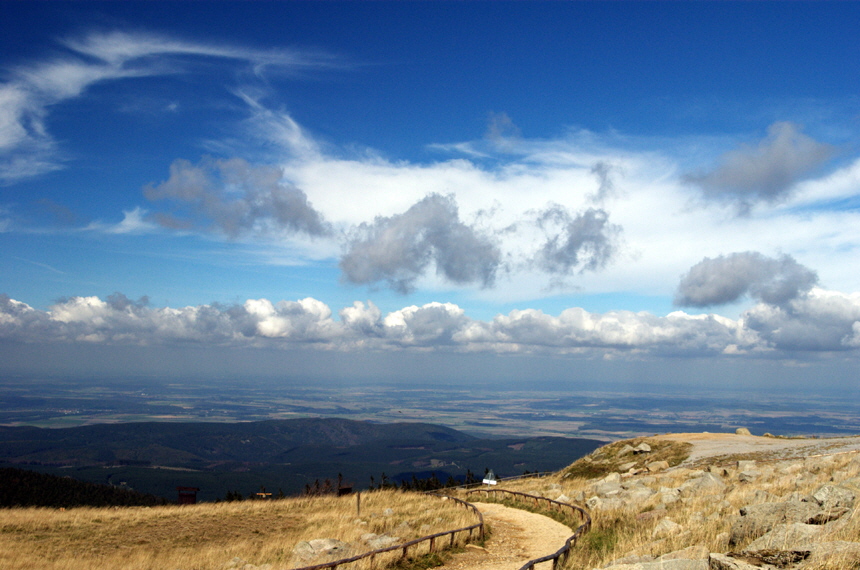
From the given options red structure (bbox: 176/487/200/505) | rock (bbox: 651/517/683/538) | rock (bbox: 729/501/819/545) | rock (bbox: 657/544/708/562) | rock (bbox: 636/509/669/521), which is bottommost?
red structure (bbox: 176/487/200/505)

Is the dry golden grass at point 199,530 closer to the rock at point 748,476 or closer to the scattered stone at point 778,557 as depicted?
the scattered stone at point 778,557

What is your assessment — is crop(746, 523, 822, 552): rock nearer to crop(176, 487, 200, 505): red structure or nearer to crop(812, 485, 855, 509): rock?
crop(812, 485, 855, 509): rock

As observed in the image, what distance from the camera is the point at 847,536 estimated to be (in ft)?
31.0

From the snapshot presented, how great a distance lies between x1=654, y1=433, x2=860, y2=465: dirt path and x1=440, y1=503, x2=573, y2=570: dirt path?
19.6m

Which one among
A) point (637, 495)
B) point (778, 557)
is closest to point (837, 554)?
point (778, 557)

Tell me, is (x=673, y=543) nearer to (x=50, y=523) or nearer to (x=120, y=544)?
(x=120, y=544)

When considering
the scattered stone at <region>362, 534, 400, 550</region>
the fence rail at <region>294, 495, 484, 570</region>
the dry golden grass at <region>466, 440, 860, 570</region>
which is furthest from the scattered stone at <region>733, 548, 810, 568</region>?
the scattered stone at <region>362, 534, 400, 550</region>

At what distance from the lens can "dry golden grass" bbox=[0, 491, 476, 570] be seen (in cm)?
1678

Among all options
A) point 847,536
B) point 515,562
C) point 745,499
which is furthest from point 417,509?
point 847,536

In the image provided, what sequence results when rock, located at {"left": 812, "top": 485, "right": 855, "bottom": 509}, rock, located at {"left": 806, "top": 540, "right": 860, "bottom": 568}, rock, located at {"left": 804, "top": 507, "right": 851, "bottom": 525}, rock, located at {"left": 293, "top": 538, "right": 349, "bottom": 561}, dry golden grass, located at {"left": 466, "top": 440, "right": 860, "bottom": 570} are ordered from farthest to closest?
rock, located at {"left": 293, "top": 538, "right": 349, "bottom": 561} < rock, located at {"left": 812, "top": 485, "right": 855, "bottom": 509} < rock, located at {"left": 804, "top": 507, "right": 851, "bottom": 525} < dry golden grass, located at {"left": 466, "top": 440, "right": 860, "bottom": 570} < rock, located at {"left": 806, "top": 540, "right": 860, "bottom": 568}

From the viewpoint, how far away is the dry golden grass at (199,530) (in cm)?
1678

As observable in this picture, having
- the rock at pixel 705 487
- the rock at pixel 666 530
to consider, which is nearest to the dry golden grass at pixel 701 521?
the rock at pixel 666 530

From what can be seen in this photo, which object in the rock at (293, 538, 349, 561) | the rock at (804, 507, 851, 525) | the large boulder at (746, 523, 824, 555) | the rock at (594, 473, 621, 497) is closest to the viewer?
the large boulder at (746, 523, 824, 555)

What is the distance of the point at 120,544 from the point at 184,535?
2.28 metres
